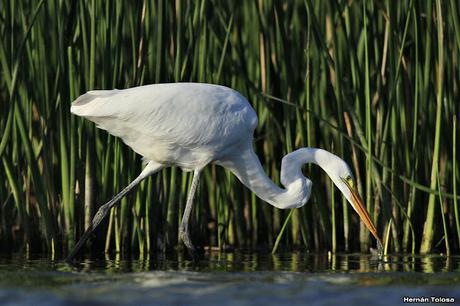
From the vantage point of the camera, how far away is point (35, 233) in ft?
27.4

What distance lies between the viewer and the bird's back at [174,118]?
728 centimetres

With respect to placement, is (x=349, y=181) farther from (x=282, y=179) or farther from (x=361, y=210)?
(x=282, y=179)

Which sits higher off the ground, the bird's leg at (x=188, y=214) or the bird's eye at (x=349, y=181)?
the bird's eye at (x=349, y=181)

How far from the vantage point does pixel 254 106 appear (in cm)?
858

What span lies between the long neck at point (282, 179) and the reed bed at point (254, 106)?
0.19 metres

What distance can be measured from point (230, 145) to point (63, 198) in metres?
1.38

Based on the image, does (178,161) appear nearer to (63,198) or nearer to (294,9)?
(63,198)

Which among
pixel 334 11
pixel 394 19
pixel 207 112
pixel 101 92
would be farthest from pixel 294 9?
pixel 101 92

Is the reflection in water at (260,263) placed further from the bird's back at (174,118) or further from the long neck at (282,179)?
the bird's back at (174,118)

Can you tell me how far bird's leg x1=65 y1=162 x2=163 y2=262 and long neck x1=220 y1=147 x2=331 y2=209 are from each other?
1.99 ft

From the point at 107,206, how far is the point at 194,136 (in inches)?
34.1

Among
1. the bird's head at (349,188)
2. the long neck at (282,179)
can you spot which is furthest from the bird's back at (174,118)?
the bird's head at (349,188)

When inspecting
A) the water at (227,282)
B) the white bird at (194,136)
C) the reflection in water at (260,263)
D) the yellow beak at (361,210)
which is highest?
the white bird at (194,136)

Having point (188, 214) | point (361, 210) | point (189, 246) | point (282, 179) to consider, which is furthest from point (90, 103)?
point (361, 210)
